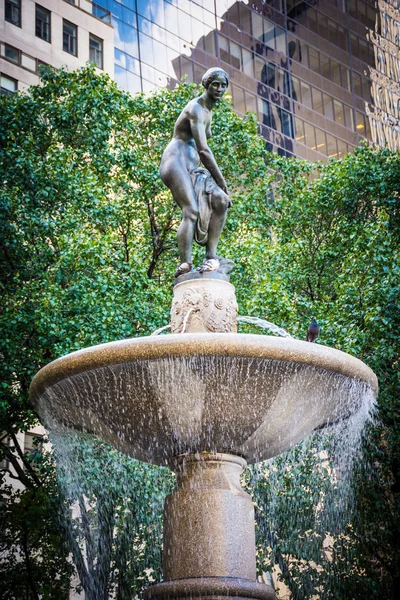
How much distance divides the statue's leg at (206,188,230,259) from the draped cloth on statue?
0.14 feet

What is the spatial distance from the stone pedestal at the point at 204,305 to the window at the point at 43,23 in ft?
100.0

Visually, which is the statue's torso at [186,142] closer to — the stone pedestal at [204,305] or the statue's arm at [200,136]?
the statue's arm at [200,136]

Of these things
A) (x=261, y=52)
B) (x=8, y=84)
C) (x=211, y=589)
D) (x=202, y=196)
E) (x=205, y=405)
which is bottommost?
(x=211, y=589)

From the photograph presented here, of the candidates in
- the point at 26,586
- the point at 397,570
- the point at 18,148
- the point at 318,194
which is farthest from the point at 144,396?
the point at 318,194

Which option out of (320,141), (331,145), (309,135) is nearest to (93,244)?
(309,135)

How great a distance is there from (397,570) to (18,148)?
38.3 ft

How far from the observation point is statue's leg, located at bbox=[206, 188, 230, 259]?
369 inches

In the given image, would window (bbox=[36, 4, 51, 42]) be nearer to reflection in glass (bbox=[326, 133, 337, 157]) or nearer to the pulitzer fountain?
reflection in glass (bbox=[326, 133, 337, 157])

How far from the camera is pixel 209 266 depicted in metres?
9.01

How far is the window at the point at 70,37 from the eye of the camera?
37969mm

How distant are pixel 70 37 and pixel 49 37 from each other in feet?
4.88

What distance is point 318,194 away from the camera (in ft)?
70.8

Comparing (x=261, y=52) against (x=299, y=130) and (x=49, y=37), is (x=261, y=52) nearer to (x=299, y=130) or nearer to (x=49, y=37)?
(x=299, y=130)

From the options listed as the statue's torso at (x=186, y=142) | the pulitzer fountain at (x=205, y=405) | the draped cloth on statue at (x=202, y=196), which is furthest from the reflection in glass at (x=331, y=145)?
the pulitzer fountain at (x=205, y=405)
